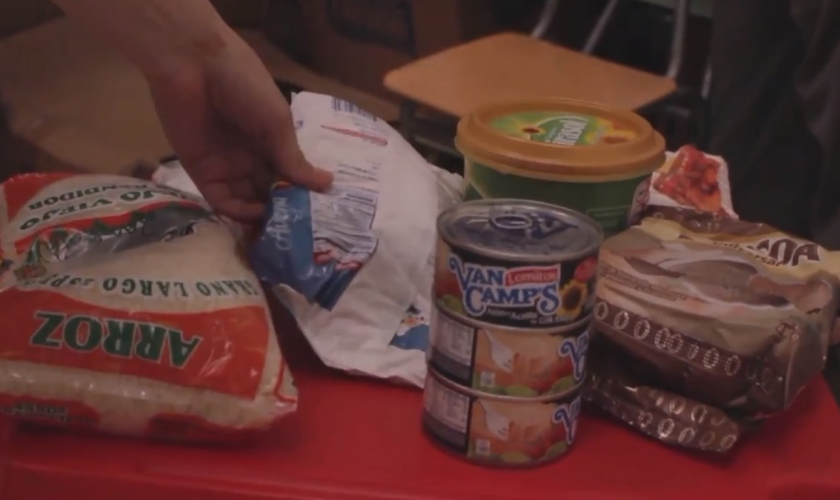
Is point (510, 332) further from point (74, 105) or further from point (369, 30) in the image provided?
point (369, 30)

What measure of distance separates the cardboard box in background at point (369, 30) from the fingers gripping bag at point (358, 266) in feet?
3.65

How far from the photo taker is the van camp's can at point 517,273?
1.72 ft

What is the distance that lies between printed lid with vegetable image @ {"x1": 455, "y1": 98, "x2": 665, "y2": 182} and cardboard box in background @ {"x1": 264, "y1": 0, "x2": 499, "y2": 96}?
3.50 ft

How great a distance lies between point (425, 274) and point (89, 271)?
0.69 feet

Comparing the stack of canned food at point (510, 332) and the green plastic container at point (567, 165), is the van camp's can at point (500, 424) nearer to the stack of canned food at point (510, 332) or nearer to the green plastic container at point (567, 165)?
the stack of canned food at point (510, 332)

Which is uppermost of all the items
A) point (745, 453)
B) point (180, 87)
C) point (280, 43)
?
point (180, 87)

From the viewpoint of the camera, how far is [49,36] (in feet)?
5.56

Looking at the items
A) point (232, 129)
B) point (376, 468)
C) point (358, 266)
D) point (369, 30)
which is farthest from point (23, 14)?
point (376, 468)

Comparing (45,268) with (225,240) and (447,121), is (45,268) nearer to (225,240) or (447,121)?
(225,240)

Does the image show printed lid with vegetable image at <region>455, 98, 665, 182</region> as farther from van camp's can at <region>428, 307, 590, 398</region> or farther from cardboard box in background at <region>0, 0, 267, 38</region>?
cardboard box in background at <region>0, 0, 267, 38</region>

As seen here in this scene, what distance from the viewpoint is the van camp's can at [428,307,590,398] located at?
53cm

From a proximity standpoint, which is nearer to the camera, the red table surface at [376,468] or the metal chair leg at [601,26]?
the red table surface at [376,468]

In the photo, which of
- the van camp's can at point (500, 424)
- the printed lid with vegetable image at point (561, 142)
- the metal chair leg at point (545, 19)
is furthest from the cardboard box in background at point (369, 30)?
the van camp's can at point (500, 424)

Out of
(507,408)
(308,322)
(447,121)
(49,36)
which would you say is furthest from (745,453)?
(49,36)
